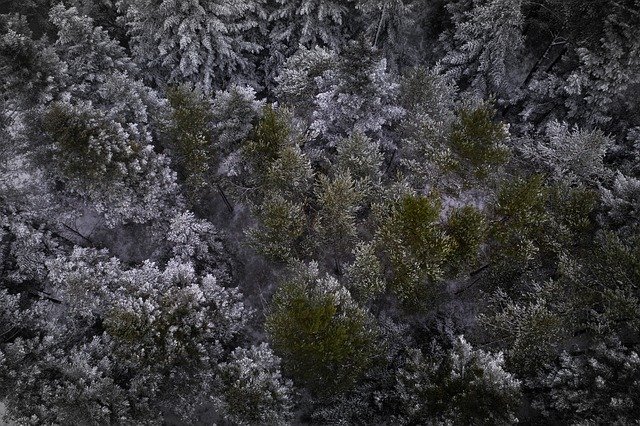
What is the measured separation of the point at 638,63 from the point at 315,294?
18.3m

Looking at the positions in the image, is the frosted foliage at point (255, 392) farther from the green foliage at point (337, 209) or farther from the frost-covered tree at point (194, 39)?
the frost-covered tree at point (194, 39)

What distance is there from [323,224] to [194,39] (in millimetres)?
12375

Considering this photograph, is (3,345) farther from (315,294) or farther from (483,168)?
(483,168)

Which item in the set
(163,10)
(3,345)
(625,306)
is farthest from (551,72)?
(3,345)

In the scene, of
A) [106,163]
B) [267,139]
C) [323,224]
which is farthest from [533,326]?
[106,163]

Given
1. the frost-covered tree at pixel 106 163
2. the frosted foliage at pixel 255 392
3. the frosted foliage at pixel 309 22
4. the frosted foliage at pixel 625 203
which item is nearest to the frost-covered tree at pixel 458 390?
the frosted foliage at pixel 255 392

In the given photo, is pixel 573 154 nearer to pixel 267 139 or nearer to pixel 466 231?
pixel 466 231

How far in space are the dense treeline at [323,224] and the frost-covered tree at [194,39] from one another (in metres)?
0.19

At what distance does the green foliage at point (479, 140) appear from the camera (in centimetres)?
1728

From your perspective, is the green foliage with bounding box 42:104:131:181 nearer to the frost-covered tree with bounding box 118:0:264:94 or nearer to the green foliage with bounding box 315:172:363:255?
the frost-covered tree with bounding box 118:0:264:94

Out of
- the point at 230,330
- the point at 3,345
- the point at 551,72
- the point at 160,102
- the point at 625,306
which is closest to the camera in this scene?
the point at 625,306

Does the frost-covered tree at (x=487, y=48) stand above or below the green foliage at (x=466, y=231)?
above

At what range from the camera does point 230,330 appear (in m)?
19.0

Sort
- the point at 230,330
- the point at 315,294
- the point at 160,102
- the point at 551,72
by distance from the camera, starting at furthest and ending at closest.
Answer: the point at 551,72 < the point at 160,102 < the point at 230,330 < the point at 315,294
